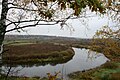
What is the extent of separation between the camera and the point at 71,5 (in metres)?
6.49

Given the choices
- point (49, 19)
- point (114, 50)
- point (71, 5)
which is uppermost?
point (71, 5)

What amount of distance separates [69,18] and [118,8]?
3970 mm

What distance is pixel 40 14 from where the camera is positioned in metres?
9.52

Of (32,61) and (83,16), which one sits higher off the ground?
(83,16)

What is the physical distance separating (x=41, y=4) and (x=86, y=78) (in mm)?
19511

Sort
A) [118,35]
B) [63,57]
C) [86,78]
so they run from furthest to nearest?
1. [63,57]
2. [86,78]
3. [118,35]

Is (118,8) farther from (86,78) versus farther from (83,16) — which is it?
(86,78)

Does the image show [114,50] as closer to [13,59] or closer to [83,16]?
[83,16]

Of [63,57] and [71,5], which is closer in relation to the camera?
[71,5]

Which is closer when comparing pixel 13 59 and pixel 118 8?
pixel 118 8

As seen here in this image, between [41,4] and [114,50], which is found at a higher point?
[41,4]

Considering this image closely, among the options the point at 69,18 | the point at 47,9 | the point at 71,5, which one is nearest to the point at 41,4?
the point at 47,9

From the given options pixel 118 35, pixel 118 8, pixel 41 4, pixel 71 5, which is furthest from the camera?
pixel 118 35

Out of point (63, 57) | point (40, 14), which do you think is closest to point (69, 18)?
point (40, 14)
